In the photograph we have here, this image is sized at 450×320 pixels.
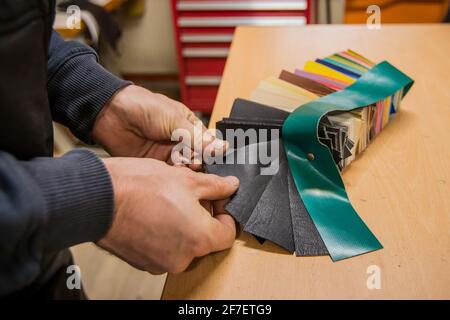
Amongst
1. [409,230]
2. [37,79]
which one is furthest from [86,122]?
[409,230]

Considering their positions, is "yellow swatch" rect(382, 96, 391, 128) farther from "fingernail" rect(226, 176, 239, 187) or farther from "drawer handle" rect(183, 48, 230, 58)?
"drawer handle" rect(183, 48, 230, 58)

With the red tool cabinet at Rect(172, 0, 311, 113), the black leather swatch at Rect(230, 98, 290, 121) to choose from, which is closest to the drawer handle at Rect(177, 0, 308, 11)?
the red tool cabinet at Rect(172, 0, 311, 113)

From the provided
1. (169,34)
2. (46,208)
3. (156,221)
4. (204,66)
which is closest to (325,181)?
(156,221)

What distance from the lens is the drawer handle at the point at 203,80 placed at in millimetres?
2023

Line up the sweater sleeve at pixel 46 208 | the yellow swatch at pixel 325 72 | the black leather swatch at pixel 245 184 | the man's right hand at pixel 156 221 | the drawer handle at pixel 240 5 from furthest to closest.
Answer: the drawer handle at pixel 240 5
the yellow swatch at pixel 325 72
the black leather swatch at pixel 245 184
the man's right hand at pixel 156 221
the sweater sleeve at pixel 46 208

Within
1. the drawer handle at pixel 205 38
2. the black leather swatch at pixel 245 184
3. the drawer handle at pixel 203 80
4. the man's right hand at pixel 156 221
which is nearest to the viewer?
the man's right hand at pixel 156 221

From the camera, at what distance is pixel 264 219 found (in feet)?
1.93

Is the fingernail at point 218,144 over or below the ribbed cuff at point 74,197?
below

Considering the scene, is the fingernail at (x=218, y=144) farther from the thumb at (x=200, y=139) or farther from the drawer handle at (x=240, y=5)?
the drawer handle at (x=240, y=5)

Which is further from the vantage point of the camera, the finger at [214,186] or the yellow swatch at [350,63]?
the yellow swatch at [350,63]

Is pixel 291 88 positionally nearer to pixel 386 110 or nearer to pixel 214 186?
pixel 386 110

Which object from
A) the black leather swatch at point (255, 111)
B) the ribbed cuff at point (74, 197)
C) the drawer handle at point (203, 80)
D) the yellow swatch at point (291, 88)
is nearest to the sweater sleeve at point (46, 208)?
the ribbed cuff at point (74, 197)

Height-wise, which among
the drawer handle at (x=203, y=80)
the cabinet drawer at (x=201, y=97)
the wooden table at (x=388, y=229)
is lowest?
the cabinet drawer at (x=201, y=97)

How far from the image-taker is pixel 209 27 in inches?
75.9
